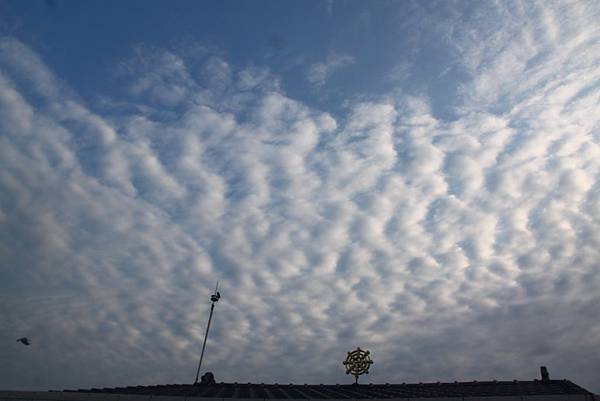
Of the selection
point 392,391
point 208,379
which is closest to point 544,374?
point 392,391

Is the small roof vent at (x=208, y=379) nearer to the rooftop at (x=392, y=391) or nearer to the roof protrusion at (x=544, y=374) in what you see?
the rooftop at (x=392, y=391)

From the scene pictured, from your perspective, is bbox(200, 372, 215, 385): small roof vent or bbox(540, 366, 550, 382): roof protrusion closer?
bbox(540, 366, 550, 382): roof protrusion

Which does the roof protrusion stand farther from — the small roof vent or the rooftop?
the small roof vent

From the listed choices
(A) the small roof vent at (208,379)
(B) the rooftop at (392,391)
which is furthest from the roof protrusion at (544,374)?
(A) the small roof vent at (208,379)

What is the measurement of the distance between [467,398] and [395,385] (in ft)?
46.8

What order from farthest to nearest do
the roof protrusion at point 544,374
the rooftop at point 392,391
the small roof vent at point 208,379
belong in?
the small roof vent at point 208,379
the roof protrusion at point 544,374
the rooftop at point 392,391

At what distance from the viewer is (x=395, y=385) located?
138 feet

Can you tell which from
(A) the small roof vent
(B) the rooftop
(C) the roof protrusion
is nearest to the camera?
(B) the rooftop

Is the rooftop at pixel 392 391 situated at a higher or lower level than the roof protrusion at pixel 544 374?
lower

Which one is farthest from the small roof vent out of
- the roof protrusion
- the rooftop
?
the roof protrusion

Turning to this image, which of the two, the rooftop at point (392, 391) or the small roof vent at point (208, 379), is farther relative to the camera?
the small roof vent at point (208, 379)

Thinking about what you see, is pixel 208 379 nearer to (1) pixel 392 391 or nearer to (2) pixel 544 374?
(1) pixel 392 391

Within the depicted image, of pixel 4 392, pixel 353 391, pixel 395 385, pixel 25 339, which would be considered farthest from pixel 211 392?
pixel 25 339

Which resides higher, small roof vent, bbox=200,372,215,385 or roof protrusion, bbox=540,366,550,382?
roof protrusion, bbox=540,366,550,382
